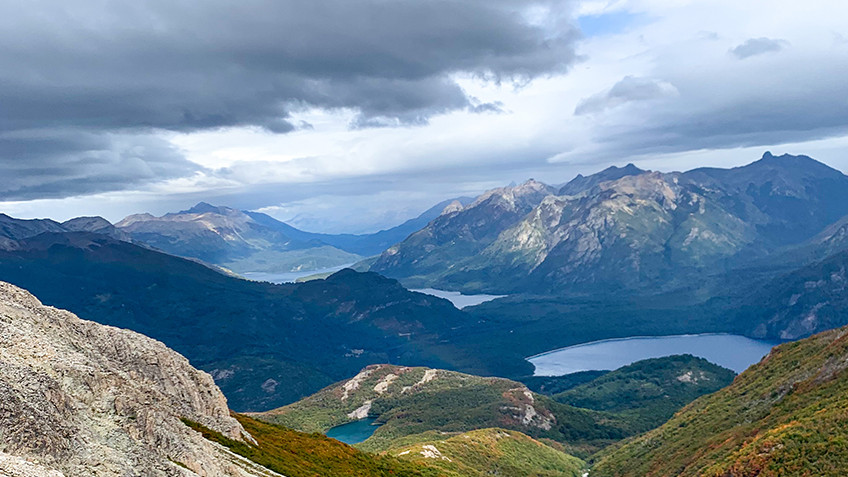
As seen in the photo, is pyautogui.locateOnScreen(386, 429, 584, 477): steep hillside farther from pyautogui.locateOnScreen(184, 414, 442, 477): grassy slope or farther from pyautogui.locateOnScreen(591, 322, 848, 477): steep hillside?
pyautogui.locateOnScreen(184, 414, 442, 477): grassy slope

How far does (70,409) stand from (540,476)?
150m

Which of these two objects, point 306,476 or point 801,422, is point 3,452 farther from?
point 801,422

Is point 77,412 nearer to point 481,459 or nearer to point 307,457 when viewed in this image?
point 307,457

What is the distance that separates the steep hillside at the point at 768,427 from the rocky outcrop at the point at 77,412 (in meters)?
72.4

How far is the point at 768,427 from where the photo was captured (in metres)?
97.6

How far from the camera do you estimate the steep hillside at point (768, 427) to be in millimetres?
78312

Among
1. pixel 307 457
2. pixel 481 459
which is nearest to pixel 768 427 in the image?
pixel 307 457

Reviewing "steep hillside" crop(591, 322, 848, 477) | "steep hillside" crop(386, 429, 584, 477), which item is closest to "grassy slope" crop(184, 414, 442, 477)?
"steep hillside" crop(386, 429, 584, 477)

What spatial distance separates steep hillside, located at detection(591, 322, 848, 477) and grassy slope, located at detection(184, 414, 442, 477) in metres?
57.7

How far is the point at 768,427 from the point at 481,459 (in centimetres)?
9522

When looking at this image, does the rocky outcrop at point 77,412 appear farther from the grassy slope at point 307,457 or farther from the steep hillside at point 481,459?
the steep hillside at point 481,459

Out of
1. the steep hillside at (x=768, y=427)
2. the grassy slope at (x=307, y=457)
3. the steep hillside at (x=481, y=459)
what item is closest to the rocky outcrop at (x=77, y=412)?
the grassy slope at (x=307, y=457)

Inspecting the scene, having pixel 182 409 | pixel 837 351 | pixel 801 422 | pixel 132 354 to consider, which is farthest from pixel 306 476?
pixel 837 351

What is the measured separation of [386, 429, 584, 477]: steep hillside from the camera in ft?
517
